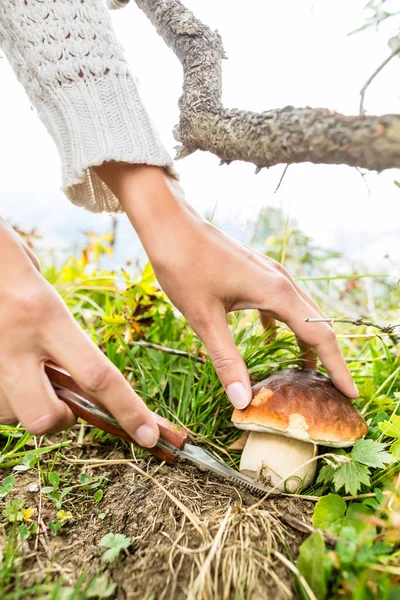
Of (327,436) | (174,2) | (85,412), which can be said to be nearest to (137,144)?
(174,2)

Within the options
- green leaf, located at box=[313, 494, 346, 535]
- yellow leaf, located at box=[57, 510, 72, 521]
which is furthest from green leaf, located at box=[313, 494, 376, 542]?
yellow leaf, located at box=[57, 510, 72, 521]

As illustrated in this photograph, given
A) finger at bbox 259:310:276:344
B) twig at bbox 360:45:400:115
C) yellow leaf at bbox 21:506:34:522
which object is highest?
twig at bbox 360:45:400:115

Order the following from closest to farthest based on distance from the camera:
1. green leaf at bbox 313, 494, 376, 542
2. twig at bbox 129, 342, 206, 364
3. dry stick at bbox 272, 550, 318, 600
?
dry stick at bbox 272, 550, 318, 600, green leaf at bbox 313, 494, 376, 542, twig at bbox 129, 342, 206, 364

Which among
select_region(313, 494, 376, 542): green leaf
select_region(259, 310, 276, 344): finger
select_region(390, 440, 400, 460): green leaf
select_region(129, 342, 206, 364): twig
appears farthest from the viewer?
select_region(129, 342, 206, 364): twig

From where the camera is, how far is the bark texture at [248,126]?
2.57ft

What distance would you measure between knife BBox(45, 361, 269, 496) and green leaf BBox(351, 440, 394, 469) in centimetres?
28

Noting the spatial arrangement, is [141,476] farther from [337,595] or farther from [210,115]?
[210,115]

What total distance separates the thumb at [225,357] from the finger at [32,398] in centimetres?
50

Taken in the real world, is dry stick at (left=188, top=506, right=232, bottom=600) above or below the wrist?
below

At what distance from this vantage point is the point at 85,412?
3.63 ft

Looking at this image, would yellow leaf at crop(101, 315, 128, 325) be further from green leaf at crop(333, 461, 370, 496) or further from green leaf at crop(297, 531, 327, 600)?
green leaf at crop(297, 531, 327, 600)

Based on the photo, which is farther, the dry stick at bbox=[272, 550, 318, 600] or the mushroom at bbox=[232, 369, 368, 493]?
the mushroom at bbox=[232, 369, 368, 493]

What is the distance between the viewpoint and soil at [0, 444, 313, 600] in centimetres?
86

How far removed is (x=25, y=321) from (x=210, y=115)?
669mm
